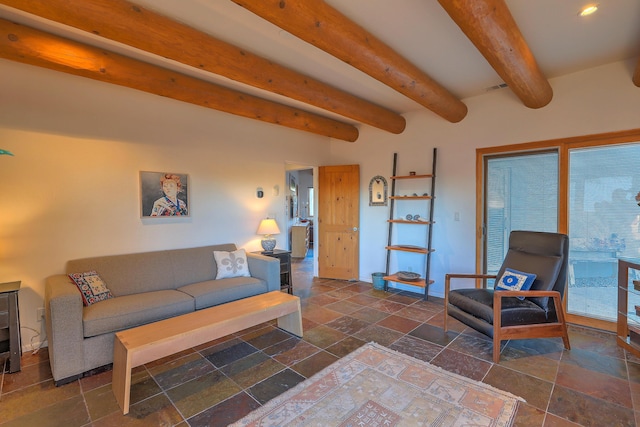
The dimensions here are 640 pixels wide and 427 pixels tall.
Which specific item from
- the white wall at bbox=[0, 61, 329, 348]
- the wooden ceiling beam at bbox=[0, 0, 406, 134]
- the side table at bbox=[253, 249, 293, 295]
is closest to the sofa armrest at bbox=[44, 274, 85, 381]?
the white wall at bbox=[0, 61, 329, 348]

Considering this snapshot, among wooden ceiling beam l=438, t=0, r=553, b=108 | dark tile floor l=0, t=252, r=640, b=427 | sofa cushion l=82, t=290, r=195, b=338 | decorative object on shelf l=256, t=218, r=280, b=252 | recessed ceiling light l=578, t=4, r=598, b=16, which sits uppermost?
recessed ceiling light l=578, t=4, r=598, b=16

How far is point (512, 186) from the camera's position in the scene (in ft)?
12.7

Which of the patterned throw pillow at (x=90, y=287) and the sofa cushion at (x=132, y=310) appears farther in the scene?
the patterned throw pillow at (x=90, y=287)

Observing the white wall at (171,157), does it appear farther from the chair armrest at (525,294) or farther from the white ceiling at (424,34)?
the chair armrest at (525,294)

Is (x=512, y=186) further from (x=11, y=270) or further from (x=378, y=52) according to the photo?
(x=11, y=270)

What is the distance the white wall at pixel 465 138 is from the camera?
3148mm

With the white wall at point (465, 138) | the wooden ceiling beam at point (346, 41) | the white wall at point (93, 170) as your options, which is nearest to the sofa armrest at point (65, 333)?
the white wall at point (93, 170)

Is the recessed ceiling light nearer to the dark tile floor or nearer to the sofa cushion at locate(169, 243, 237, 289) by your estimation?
the dark tile floor

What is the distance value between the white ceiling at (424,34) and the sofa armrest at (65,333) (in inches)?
82.9

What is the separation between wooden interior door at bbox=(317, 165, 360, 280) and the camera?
531cm

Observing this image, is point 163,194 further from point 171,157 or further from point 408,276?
point 408,276

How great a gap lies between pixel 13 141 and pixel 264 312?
271 centimetres

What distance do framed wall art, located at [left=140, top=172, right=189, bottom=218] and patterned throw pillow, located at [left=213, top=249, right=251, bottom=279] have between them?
70cm

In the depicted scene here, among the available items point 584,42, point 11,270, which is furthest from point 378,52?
point 11,270
